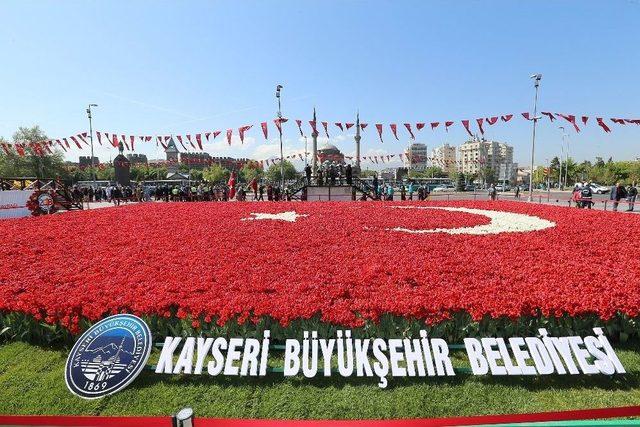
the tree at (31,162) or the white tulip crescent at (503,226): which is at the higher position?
the tree at (31,162)

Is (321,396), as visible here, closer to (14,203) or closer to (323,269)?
(323,269)

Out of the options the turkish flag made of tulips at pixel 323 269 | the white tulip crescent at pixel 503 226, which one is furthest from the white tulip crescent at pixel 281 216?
the white tulip crescent at pixel 503 226

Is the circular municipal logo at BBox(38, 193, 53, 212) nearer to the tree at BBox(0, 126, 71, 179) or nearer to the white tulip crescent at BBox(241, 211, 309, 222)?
the white tulip crescent at BBox(241, 211, 309, 222)

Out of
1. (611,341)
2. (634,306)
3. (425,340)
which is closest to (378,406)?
(425,340)

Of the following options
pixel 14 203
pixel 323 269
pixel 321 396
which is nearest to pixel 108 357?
pixel 321 396

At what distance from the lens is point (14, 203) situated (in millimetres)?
18031

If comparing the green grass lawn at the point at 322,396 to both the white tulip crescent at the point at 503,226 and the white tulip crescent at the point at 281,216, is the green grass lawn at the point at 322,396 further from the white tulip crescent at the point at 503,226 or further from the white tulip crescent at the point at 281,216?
the white tulip crescent at the point at 281,216

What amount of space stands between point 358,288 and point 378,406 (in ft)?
6.84

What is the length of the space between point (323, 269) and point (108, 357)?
361 centimetres

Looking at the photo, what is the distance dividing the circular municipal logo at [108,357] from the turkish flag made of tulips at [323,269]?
68cm

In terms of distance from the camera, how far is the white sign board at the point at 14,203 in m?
17.6

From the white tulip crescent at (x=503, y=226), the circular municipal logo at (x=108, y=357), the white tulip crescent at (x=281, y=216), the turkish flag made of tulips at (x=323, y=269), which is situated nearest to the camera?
the circular municipal logo at (x=108, y=357)

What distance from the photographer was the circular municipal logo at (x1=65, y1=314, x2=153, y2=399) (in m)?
3.86

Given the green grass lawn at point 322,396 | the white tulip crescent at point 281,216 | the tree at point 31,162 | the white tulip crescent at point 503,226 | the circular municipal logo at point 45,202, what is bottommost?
the green grass lawn at point 322,396
